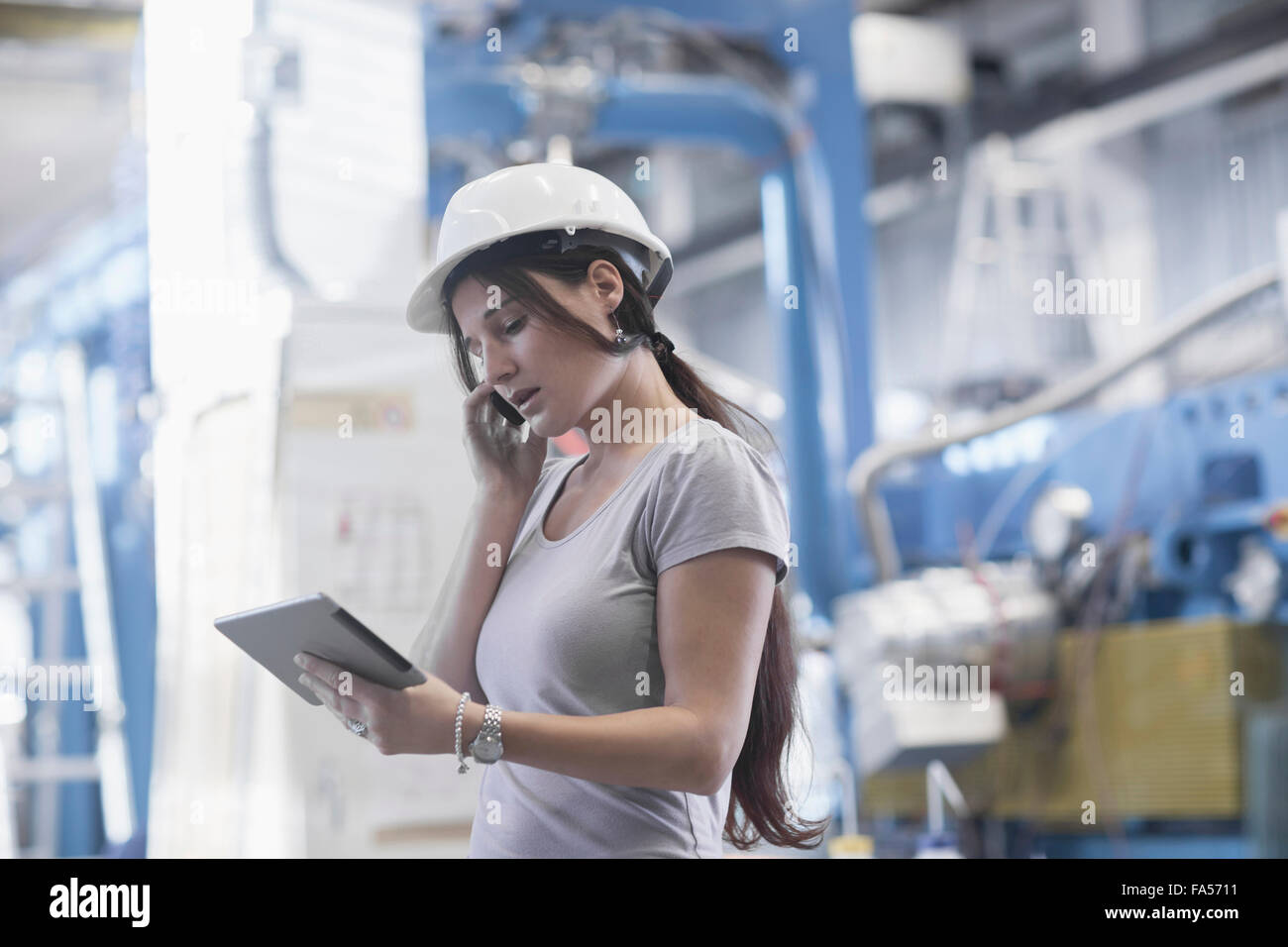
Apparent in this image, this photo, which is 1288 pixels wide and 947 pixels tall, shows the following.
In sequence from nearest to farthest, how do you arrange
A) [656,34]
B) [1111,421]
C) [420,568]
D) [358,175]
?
[420,568] → [358,175] → [656,34] → [1111,421]

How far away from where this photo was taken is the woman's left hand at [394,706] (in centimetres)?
123

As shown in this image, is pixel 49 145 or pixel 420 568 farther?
pixel 49 145

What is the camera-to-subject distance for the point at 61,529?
4.75 m

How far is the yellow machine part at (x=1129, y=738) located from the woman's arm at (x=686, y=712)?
2.17 metres

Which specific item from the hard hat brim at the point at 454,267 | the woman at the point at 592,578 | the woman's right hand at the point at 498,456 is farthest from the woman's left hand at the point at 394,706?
the hard hat brim at the point at 454,267

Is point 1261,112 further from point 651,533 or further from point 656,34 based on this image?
point 651,533

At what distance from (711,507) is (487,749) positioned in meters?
0.29

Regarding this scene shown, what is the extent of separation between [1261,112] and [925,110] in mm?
1633

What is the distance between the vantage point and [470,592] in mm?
1392

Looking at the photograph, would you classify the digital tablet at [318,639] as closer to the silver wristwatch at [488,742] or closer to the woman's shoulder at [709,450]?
the silver wristwatch at [488,742]

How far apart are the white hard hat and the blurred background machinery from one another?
0.73 feet

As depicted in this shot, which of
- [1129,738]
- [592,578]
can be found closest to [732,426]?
[592,578]

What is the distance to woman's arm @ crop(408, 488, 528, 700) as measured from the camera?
138 cm
